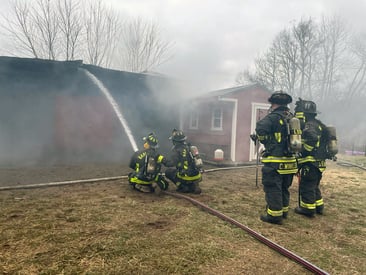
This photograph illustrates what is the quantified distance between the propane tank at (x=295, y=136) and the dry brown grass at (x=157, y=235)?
1247mm

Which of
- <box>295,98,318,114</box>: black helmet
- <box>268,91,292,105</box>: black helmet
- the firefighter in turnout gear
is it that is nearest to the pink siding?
the firefighter in turnout gear

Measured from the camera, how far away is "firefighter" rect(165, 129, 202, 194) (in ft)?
19.2

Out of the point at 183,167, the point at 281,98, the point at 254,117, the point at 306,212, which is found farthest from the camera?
the point at 254,117

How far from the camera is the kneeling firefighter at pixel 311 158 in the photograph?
471cm

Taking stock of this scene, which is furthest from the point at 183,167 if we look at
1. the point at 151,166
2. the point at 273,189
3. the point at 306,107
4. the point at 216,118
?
the point at 216,118

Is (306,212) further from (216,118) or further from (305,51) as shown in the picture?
(305,51)

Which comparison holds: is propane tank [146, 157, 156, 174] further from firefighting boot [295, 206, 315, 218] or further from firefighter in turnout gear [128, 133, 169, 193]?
firefighting boot [295, 206, 315, 218]

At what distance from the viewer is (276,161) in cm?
429

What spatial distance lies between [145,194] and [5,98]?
8282 millimetres

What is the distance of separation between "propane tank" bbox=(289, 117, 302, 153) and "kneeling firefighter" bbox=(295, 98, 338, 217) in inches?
24.2

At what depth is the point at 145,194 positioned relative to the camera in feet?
18.7

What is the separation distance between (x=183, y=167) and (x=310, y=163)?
101 inches

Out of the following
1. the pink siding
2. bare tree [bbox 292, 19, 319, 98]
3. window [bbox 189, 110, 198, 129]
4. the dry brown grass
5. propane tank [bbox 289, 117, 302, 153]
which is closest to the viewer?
the dry brown grass

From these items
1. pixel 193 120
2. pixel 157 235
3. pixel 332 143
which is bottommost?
pixel 157 235
